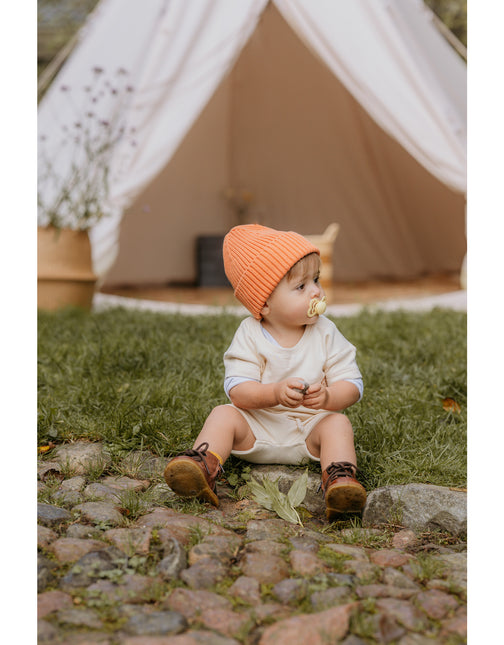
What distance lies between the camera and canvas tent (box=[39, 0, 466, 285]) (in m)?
4.40

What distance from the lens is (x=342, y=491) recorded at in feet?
4.80

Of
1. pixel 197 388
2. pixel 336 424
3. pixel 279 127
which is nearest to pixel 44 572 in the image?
pixel 336 424

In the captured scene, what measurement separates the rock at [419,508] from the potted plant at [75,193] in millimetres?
2760

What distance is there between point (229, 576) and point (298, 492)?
36 centimetres

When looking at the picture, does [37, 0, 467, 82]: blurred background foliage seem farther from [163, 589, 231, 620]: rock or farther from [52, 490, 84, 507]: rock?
[163, 589, 231, 620]: rock

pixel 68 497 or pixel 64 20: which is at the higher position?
pixel 64 20

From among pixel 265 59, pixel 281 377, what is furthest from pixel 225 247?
pixel 265 59

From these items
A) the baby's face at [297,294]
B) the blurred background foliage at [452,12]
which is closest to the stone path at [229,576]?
the baby's face at [297,294]

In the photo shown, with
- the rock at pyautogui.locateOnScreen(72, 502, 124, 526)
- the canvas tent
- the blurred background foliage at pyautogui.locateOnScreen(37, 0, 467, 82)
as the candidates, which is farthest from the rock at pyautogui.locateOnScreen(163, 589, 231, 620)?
the blurred background foliage at pyautogui.locateOnScreen(37, 0, 467, 82)

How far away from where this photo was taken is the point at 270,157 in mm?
7160

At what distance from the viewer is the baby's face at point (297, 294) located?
1628 millimetres

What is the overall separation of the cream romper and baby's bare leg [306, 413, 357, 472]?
18 millimetres

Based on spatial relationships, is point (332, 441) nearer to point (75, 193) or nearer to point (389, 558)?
point (389, 558)
